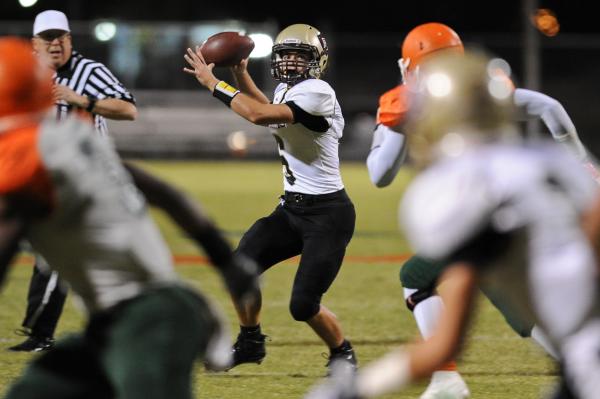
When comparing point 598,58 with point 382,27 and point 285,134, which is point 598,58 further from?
point 285,134

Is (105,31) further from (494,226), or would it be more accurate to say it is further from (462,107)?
(494,226)

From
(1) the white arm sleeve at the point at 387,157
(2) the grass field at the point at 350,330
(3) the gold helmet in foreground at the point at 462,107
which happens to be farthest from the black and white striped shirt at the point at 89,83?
(3) the gold helmet in foreground at the point at 462,107

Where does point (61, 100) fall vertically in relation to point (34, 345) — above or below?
above

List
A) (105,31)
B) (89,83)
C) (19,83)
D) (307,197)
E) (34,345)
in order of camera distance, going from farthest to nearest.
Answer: (105,31) < (89,83) < (34,345) < (307,197) < (19,83)

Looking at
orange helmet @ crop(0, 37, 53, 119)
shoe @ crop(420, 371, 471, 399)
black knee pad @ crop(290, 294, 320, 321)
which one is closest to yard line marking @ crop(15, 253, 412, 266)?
black knee pad @ crop(290, 294, 320, 321)

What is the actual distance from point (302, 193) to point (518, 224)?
287 centimetres

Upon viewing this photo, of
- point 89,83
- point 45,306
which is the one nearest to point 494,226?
point 45,306

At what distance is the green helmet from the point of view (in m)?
5.36

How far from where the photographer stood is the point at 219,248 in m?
A: 3.03

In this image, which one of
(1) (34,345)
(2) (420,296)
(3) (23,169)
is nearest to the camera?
(3) (23,169)

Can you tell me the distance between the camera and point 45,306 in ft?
18.5

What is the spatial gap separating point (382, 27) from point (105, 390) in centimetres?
2959

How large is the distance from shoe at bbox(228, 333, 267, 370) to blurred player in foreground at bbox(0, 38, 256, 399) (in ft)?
7.79

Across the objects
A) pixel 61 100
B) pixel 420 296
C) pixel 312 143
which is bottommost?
pixel 420 296
